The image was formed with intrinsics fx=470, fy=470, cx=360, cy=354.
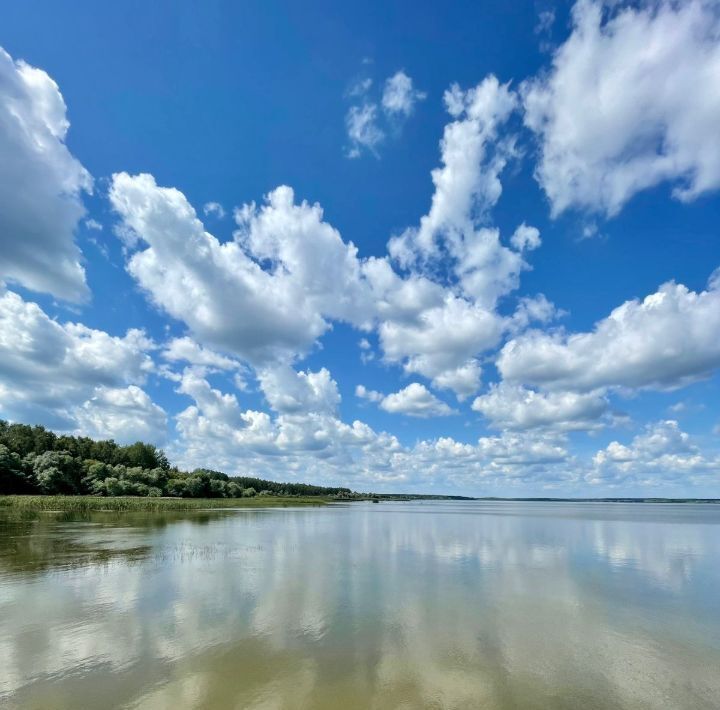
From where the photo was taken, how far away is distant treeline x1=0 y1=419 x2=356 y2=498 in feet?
329

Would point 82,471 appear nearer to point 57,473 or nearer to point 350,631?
point 57,473

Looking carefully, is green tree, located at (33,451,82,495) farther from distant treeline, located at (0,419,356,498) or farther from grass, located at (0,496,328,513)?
grass, located at (0,496,328,513)

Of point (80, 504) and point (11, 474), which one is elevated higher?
point (11, 474)

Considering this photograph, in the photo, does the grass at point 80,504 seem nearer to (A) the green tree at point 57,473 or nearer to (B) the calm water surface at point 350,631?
(A) the green tree at point 57,473

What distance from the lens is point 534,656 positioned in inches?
549

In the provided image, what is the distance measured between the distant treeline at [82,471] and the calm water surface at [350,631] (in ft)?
270

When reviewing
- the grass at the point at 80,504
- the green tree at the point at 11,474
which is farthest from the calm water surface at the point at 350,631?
the green tree at the point at 11,474

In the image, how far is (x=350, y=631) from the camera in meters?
15.9

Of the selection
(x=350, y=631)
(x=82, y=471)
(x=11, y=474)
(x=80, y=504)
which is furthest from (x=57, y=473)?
(x=350, y=631)

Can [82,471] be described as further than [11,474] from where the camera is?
Yes

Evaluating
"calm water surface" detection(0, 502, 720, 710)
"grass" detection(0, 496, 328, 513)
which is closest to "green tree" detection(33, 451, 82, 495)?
"grass" detection(0, 496, 328, 513)

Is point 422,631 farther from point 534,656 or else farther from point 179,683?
point 179,683

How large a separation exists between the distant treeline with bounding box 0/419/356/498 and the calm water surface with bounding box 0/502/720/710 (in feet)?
270

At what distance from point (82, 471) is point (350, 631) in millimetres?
121416
